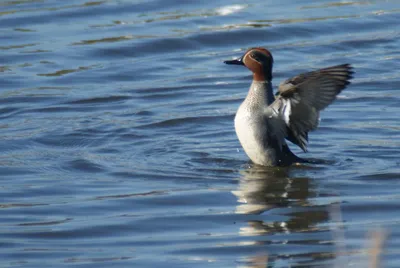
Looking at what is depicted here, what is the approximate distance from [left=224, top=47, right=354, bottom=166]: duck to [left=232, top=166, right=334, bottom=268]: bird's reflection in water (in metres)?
0.16

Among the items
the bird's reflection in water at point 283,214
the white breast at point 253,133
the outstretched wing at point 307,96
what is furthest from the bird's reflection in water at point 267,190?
the outstretched wing at point 307,96

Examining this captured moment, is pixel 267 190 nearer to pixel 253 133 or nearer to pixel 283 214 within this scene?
pixel 253 133

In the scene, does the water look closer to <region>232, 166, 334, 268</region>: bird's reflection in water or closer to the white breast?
<region>232, 166, 334, 268</region>: bird's reflection in water

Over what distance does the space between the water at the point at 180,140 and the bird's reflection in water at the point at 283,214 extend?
14 mm

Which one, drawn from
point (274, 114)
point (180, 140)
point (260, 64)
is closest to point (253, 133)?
point (274, 114)

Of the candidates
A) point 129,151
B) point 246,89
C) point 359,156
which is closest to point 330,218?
point 359,156

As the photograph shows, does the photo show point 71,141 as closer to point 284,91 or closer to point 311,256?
point 284,91

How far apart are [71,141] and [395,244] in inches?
169

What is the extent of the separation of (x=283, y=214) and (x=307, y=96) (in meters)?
1.33

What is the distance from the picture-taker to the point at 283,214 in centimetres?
695

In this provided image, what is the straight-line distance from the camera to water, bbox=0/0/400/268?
6.26 metres

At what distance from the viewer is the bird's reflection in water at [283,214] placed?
19.5 ft

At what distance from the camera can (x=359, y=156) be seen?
8.77 meters

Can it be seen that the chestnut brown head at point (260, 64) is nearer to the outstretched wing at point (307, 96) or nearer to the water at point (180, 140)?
the outstretched wing at point (307, 96)
